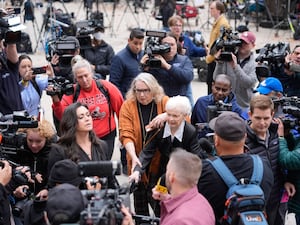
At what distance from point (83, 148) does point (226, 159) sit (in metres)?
1.41

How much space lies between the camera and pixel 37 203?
12.3 feet

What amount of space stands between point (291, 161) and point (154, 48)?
247cm

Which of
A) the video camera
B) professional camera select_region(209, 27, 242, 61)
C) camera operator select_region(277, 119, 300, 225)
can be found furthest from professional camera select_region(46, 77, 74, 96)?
the video camera

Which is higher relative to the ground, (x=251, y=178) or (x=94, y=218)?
(x=94, y=218)

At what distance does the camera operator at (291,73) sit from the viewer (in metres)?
6.00

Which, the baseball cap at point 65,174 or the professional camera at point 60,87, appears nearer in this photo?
the baseball cap at point 65,174

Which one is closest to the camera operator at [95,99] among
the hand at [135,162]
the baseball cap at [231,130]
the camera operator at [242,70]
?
the hand at [135,162]

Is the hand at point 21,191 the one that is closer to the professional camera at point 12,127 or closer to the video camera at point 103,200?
the professional camera at point 12,127

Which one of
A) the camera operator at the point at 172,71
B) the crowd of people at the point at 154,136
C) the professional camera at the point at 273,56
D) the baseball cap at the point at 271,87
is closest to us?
the crowd of people at the point at 154,136

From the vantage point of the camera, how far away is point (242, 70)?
6410 millimetres

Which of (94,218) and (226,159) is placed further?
(226,159)

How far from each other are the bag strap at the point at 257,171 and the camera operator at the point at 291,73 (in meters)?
2.51

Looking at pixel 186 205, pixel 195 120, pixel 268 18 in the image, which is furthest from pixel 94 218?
pixel 268 18

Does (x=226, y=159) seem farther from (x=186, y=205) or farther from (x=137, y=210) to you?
(x=137, y=210)
